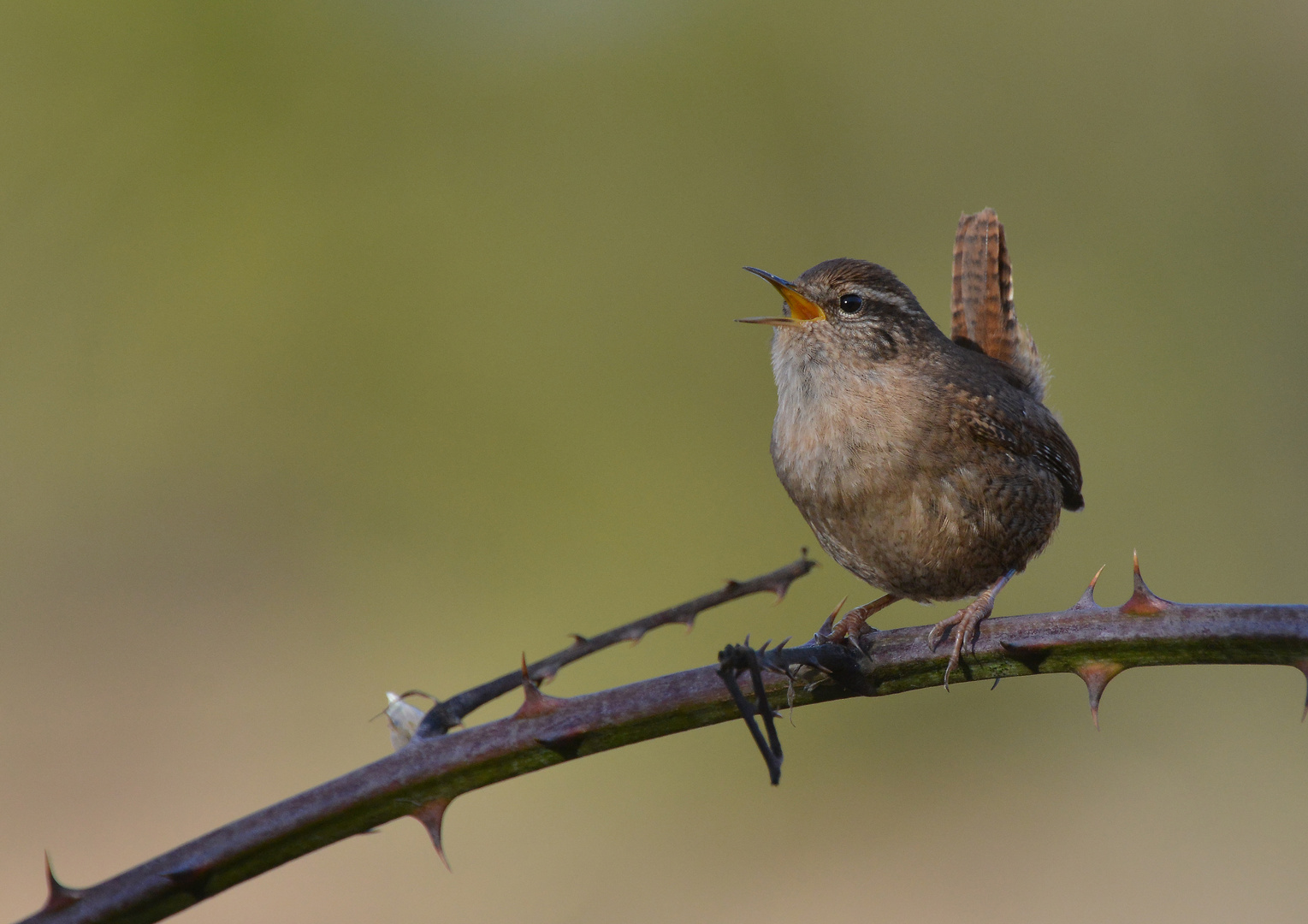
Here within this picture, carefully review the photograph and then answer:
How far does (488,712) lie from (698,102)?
363cm

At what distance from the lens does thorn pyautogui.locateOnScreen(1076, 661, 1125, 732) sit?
1345 mm

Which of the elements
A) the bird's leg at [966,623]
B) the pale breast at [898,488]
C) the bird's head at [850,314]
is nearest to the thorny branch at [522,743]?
the bird's leg at [966,623]

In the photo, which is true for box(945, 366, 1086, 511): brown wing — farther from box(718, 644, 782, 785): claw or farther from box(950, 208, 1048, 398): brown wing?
box(718, 644, 782, 785): claw

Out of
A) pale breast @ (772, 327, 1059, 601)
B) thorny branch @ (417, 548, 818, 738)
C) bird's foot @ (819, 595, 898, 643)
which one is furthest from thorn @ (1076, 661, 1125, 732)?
bird's foot @ (819, 595, 898, 643)

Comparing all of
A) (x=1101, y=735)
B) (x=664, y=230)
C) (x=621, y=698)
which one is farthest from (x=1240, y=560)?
(x=621, y=698)

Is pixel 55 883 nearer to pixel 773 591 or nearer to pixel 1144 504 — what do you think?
pixel 773 591

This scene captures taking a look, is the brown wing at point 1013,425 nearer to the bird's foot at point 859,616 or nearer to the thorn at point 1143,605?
the bird's foot at point 859,616

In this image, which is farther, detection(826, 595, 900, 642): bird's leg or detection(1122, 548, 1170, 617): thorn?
detection(826, 595, 900, 642): bird's leg

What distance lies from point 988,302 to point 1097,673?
214 centimetres

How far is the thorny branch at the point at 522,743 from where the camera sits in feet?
3.75

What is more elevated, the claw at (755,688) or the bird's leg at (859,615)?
the claw at (755,688)

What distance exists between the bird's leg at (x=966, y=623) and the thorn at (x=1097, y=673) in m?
0.15

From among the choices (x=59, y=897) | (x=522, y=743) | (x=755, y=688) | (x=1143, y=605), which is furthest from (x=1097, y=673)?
(x=59, y=897)

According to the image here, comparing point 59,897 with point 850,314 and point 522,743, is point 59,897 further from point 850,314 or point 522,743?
point 850,314
